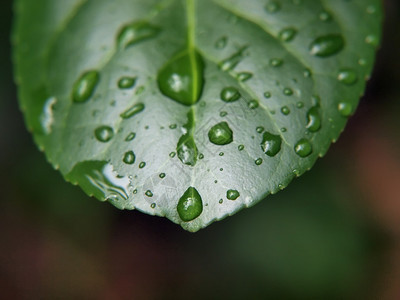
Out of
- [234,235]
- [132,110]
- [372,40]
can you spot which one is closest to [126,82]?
[132,110]

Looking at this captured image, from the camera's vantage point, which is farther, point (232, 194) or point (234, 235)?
point (234, 235)

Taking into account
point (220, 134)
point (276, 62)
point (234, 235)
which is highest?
point (276, 62)

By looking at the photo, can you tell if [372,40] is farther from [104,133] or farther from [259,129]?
[104,133]

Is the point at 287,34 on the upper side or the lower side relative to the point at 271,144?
upper

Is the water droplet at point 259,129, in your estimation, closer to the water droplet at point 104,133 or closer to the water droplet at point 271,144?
the water droplet at point 271,144

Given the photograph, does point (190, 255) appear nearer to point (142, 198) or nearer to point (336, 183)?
point (336, 183)

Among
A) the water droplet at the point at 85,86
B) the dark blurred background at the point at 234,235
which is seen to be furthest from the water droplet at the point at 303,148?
the dark blurred background at the point at 234,235

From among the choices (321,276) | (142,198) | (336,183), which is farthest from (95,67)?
(321,276)
